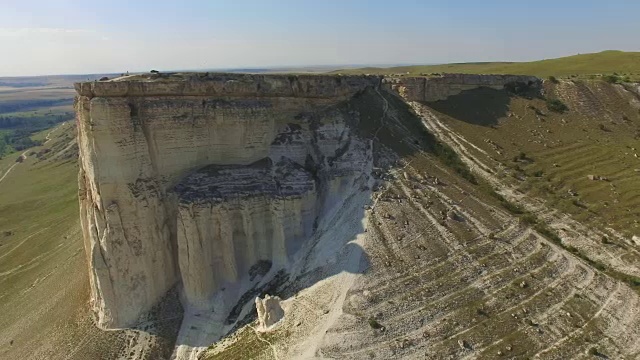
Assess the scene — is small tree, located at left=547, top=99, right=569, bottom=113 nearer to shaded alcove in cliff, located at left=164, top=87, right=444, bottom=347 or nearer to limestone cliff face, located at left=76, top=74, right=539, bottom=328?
shaded alcove in cliff, located at left=164, top=87, right=444, bottom=347

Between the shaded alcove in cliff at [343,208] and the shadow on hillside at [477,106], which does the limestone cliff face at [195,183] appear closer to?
the shaded alcove in cliff at [343,208]

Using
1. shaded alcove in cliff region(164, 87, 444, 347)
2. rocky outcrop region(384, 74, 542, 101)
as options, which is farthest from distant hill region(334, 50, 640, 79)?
shaded alcove in cliff region(164, 87, 444, 347)


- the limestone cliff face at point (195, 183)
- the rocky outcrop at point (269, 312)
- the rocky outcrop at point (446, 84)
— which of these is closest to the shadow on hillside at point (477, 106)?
the rocky outcrop at point (446, 84)

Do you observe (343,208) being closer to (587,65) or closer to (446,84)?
(446,84)

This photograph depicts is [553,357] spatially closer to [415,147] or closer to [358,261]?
[358,261]

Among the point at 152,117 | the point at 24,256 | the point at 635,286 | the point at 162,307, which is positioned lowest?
the point at 24,256

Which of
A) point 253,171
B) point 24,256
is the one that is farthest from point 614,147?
point 24,256

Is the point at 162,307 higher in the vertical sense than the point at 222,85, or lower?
lower
